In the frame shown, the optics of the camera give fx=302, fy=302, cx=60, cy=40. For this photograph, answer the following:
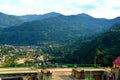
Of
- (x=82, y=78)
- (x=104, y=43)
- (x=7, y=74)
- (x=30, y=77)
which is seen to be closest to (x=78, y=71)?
(x=82, y=78)

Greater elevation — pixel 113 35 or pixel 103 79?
pixel 113 35

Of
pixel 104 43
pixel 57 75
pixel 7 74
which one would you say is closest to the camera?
pixel 7 74

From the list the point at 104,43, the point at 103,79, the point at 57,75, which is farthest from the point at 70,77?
the point at 104,43

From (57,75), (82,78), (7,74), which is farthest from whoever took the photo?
(57,75)

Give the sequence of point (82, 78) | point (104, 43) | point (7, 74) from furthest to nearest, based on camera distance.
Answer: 1. point (104, 43)
2. point (82, 78)
3. point (7, 74)

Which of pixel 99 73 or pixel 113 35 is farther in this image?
pixel 113 35

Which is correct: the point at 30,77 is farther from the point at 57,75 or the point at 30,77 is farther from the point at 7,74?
the point at 57,75

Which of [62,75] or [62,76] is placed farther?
[62,75]

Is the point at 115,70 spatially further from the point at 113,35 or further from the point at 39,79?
the point at 113,35

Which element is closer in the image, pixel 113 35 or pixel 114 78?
pixel 114 78
